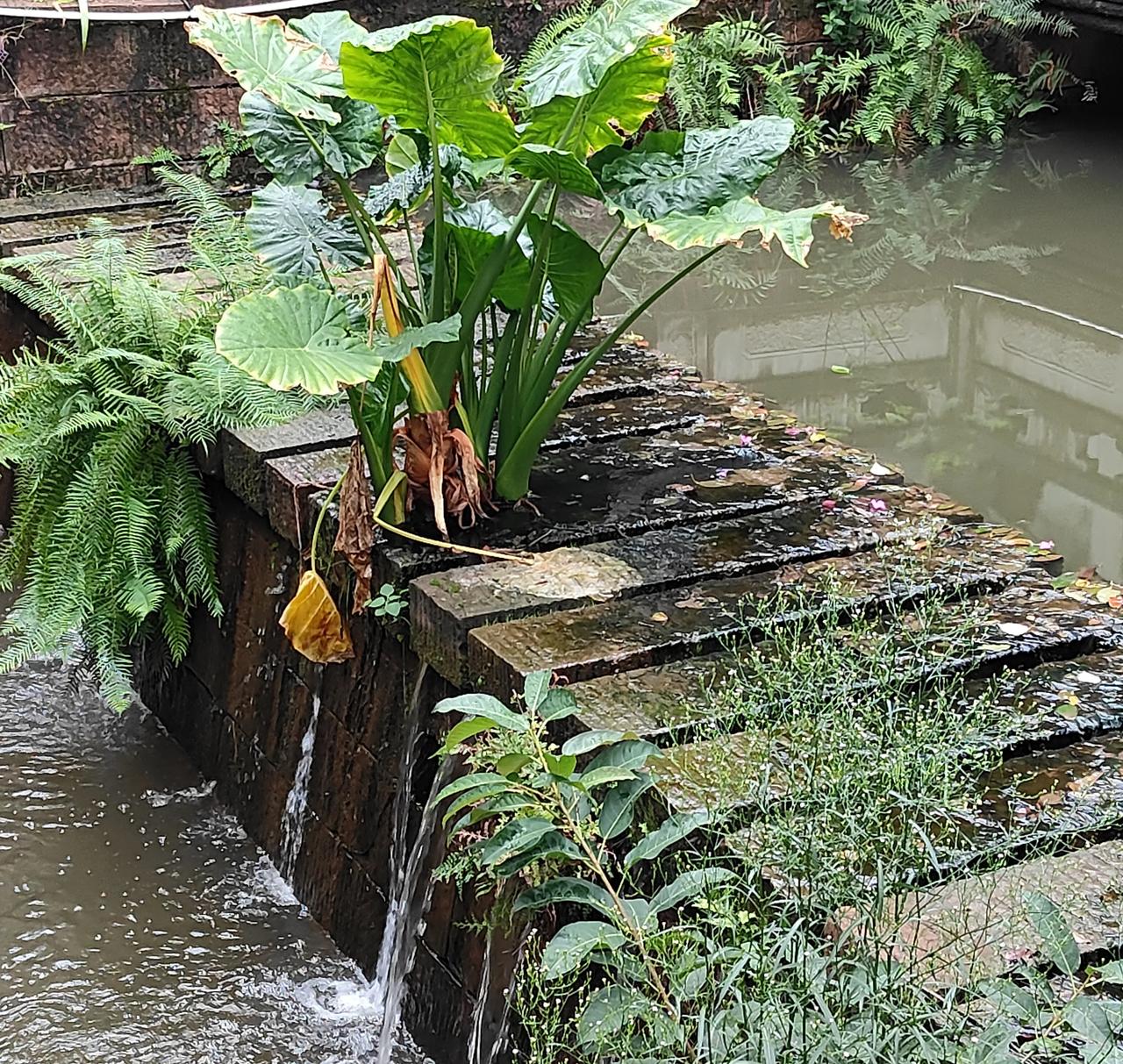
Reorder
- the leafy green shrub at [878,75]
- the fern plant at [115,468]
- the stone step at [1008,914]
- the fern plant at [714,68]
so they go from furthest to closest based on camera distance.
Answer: the leafy green shrub at [878,75]
the fern plant at [714,68]
the fern plant at [115,468]
the stone step at [1008,914]

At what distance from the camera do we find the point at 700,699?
2.86 meters

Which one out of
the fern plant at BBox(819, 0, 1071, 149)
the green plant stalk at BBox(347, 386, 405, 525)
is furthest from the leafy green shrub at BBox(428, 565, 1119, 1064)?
the fern plant at BBox(819, 0, 1071, 149)

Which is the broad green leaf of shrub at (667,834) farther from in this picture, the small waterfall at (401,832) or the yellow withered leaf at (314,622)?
the yellow withered leaf at (314,622)

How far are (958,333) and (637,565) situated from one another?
147 inches

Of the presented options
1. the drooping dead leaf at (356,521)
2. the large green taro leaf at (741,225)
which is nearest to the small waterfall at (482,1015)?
the drooping dead leaf at (356,521)

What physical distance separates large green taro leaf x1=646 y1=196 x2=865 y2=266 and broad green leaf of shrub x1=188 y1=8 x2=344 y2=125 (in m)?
0.78

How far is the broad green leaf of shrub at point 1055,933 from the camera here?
1.93 meters

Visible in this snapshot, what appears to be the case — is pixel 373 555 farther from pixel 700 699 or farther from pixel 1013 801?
pixel 1013 801

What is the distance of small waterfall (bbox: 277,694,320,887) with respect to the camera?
392 cm

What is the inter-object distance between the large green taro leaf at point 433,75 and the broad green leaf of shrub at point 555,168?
15 cm

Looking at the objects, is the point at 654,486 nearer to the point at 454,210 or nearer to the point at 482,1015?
the point at 454,210

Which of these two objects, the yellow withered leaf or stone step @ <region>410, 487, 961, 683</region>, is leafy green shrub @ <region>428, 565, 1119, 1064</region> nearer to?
stone step @ <region>410, 487, 961, 683</region>

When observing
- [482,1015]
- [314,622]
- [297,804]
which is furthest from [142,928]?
[482,1015]

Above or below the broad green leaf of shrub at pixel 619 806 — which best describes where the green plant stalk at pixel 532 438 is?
above
